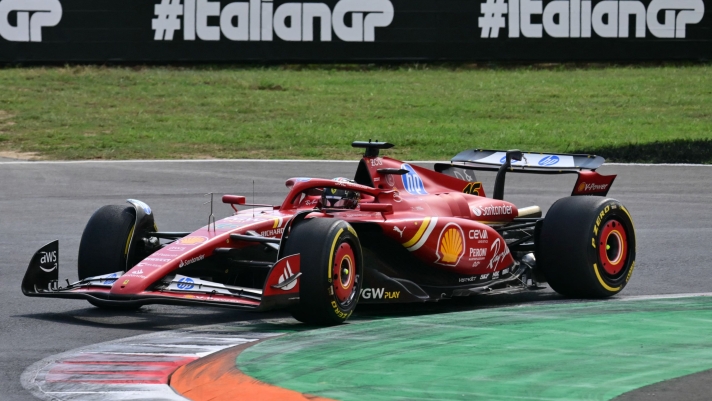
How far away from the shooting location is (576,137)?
20750 mm

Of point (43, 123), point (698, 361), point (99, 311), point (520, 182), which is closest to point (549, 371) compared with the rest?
point (698, 361)

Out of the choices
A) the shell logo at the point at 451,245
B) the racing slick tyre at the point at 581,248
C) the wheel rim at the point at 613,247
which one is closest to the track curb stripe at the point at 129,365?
the shell logo at the point at 451,245

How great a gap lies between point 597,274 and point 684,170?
8.50 m

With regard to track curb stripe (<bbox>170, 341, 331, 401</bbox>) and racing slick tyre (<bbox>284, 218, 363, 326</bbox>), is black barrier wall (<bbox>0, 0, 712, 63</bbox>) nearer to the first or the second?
racing slick tyre (<bbox>284, 218, 363, 326</bbox>)

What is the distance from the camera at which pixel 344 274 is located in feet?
25.9

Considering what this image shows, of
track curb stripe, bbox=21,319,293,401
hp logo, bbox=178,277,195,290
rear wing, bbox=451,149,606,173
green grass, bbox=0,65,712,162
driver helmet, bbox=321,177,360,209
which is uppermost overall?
green grass, bbox=0,65,712,162

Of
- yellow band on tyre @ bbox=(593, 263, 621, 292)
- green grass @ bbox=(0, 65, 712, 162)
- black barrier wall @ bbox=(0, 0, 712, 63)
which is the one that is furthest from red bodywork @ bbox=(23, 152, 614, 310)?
black barrier wall @ bbox=(0, 0, 712, 63)

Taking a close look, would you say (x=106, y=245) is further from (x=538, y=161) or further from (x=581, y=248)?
(x=538, y=161)

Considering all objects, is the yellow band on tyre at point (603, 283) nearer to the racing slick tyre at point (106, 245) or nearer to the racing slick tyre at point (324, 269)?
the racing slick tyre at point (324, 269)

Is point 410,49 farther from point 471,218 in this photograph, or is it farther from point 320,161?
point 471,218

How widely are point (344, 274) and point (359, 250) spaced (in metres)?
0.23

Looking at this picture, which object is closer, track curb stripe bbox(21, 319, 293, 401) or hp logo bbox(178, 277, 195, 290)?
track curb stripe bbox(21, 319, 293, 401)

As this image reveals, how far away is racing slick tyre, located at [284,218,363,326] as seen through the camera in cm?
760

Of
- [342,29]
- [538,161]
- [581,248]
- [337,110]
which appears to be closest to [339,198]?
[581,248]
